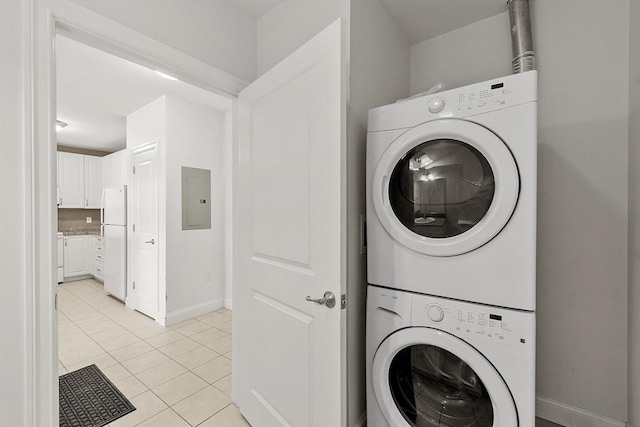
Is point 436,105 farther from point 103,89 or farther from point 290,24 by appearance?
point 103,89

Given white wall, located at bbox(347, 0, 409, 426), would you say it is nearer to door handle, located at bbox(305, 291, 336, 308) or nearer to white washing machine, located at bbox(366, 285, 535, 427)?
white washing machine, located at bbox(366, 285, 535, 427)

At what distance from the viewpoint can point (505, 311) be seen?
1.07m

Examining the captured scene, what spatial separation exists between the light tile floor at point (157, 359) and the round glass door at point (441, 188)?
1480 mm

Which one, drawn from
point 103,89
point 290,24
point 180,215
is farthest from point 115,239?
point 290,24

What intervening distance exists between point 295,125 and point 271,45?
2.95 ft

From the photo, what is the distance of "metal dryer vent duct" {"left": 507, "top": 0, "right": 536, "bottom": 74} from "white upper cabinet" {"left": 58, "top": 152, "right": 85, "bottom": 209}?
22.2 feet

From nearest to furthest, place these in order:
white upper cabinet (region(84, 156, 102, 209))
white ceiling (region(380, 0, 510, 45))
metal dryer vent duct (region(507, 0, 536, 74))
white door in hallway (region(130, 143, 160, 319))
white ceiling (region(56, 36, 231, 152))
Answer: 1. metal dryer vent duct (region(507, 0, 536, 74))
2. white ceiling (region(380, 0, 510, 45))
3. white ceiling (region(56, 36, 231, 152))
4. white door in hallway (region(130, 143, 160, 319))
5. white upper cabinet (region(84, 156, 102, 209))

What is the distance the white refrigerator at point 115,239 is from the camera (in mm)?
3938

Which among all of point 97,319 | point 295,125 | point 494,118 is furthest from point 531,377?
point 97,319

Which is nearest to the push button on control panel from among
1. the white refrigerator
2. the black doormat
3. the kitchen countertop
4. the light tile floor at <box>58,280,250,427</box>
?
Result: the light tile floor at <box>58,280,250,427</box>

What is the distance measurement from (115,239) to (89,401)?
2.74 m

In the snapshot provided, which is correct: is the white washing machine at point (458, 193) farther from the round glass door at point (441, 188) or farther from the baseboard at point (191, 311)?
the baseboard at point (191, 311)

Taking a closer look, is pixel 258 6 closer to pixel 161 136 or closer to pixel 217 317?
pixel 161 136

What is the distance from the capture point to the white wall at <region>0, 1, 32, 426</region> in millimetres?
1056
